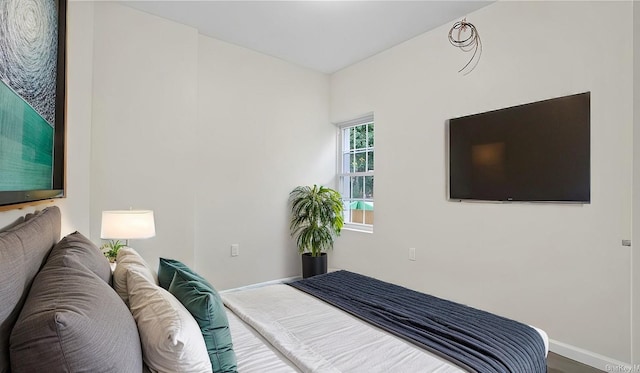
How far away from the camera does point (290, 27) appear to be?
3.33 meters

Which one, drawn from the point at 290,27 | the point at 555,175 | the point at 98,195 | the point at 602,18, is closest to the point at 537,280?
the point at 555,175

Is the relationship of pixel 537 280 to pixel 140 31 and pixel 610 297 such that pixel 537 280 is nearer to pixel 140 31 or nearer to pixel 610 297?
pixel 610 297

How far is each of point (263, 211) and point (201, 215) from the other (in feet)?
2.50

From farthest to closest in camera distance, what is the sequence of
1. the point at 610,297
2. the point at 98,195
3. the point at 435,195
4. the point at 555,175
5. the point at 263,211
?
the point at 263,211 → the point at 435,195 → the point at 98,195 → the point at 555,175 → the point at 610,297

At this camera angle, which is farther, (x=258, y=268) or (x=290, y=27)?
(x=258, y=268)

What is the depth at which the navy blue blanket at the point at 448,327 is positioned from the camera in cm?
137

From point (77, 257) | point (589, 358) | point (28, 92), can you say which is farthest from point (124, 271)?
point (589, 358)

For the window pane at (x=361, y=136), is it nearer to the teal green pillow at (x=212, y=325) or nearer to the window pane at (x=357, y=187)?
the window pane at (x=357, y=187)

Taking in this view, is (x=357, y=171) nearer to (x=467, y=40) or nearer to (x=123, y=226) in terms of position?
(x=467, y=40)

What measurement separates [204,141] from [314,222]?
1.58 meters

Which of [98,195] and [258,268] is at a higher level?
[98,195]

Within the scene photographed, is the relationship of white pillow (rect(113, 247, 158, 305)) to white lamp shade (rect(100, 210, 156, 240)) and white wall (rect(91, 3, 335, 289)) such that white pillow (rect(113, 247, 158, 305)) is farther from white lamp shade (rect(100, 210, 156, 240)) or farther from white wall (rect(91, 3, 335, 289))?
white wall (rect(91, 3, 335, 289))

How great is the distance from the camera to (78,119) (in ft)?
7.57

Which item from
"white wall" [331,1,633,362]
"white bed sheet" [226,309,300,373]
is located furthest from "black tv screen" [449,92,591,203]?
"white bed sheet" [226,309,300,373]
